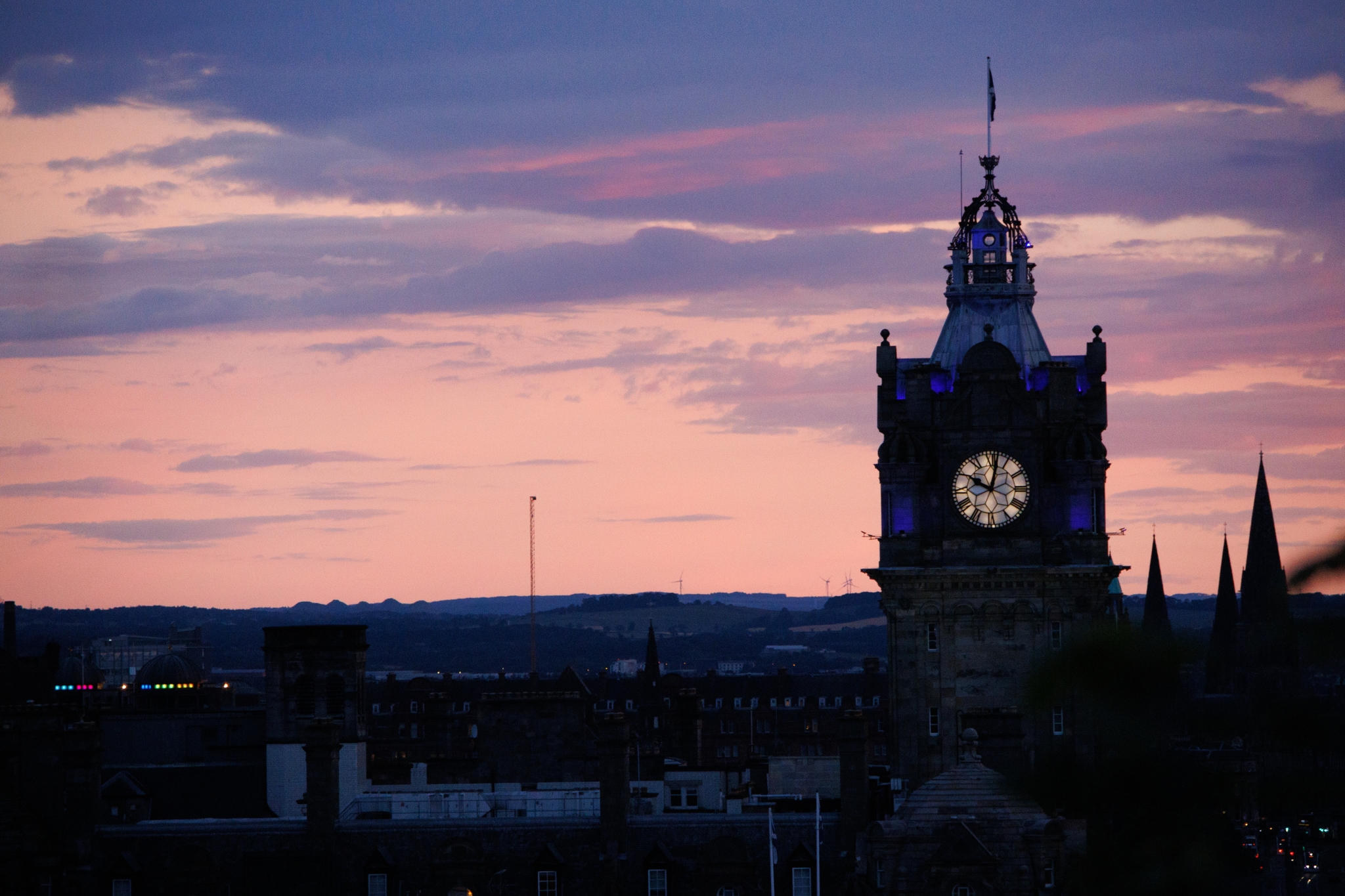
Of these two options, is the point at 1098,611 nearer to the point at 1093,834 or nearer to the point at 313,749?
the point at 313,749

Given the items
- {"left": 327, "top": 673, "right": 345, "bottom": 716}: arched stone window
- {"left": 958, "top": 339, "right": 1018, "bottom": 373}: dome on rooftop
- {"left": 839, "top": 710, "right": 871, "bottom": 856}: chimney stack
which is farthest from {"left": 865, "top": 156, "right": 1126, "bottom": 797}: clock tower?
{"left": 327, "top": 673, "right": 345, "bottom": 716}: arched stone window

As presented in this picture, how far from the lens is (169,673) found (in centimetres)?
16788

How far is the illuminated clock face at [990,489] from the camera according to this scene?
301 feet

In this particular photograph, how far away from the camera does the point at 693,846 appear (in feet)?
263

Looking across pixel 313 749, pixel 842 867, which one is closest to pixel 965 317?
pixel 842 867

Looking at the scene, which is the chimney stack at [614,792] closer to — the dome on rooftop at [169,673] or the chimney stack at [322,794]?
the chimney stack at [322,794]

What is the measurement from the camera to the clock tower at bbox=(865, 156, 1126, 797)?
298 ft

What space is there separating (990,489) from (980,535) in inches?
70.7

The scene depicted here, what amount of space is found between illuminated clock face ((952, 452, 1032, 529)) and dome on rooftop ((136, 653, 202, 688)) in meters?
85.8

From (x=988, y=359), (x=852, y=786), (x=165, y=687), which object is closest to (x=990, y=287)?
(x=988, y=359)

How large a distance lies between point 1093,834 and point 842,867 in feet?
180

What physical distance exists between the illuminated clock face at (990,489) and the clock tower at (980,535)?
48mm

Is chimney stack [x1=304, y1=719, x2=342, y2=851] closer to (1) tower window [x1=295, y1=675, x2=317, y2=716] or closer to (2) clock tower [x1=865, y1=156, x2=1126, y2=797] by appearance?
(1) tower window [x1=295, y1=675, x2=317, y2=716]

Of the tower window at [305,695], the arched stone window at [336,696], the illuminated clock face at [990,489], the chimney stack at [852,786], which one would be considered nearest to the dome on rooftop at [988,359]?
the illuminated clock face at [990,489]
